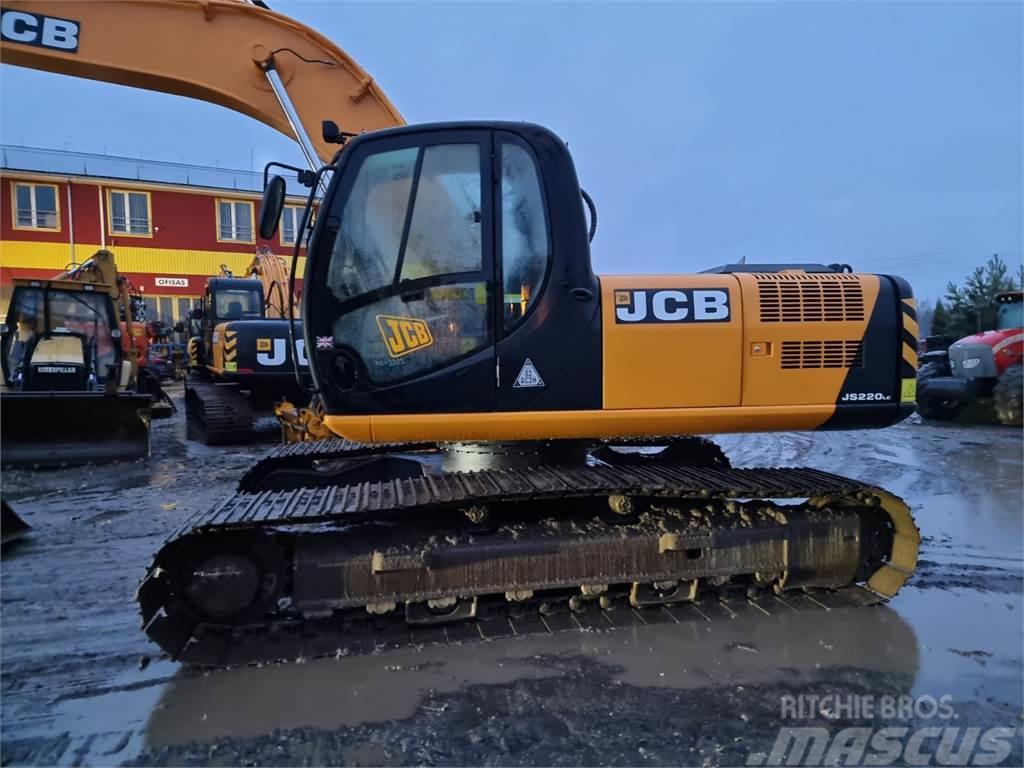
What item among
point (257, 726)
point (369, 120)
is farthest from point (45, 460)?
point (257, 726)

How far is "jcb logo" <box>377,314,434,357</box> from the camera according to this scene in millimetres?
3398

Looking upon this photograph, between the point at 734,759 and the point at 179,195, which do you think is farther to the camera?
the point at 179,195

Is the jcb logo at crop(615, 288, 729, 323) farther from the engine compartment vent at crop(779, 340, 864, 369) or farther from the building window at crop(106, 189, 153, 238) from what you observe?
the building window at crop(106, 189, 153, 238)

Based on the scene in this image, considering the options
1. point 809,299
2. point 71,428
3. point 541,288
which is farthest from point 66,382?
point 809,299

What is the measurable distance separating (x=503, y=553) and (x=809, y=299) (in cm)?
212

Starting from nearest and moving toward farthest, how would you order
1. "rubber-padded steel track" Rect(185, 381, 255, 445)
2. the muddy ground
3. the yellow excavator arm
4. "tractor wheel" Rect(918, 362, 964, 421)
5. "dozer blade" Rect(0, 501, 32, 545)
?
the muddy ground → the yellow excavator arm → "dozer blade" Rect(0, 501, 32, 545) → "rubber-padded steel track" Rect(185, 381, 255, 445) → "tractor wheel" Rect(918, 362, 964, 421)

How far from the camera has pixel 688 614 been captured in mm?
3662

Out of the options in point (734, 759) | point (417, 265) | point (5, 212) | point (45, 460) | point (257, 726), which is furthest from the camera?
point (5, 212)

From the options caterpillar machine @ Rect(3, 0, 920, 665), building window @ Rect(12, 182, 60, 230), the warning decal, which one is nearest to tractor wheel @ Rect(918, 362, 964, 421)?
caterpillar machine @ Rect(3, 0, 920, 665)

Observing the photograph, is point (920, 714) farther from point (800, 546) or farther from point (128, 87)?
point (128, 87)

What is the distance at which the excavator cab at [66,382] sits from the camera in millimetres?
8023

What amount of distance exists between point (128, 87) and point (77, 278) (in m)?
9.04

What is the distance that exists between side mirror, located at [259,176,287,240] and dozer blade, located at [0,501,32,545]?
3333mm

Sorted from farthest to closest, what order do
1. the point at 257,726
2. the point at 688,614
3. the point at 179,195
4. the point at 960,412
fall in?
the point at 179,195, the point at 960,412, the point at 688,614, the point at 257,726
